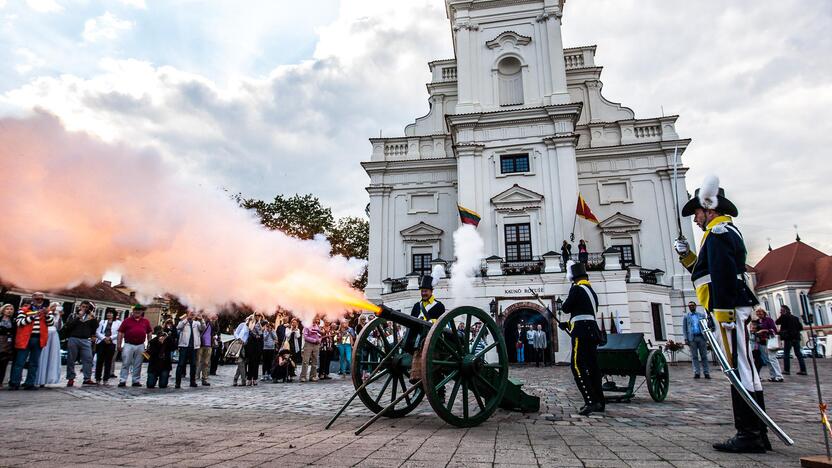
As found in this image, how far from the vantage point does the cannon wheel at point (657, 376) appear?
742cm

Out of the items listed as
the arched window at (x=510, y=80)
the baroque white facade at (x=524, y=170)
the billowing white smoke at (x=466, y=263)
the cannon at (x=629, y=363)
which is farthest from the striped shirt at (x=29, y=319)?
the arched window at (x=510, y=80)

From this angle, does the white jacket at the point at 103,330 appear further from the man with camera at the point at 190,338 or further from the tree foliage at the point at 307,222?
the tree foliage at the point at 307,222

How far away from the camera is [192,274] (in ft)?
24.1

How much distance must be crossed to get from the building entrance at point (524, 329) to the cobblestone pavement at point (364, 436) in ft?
42.4

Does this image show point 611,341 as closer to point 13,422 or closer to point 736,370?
point 736,370

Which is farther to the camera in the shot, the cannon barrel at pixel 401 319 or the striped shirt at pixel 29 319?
the striped shirt at pixel 29 319

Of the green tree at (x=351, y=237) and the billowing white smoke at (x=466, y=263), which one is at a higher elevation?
the green tree at (x=351, y=237)

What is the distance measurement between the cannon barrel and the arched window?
82.0 feet

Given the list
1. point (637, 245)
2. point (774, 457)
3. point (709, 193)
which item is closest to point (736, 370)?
point (774, 457)

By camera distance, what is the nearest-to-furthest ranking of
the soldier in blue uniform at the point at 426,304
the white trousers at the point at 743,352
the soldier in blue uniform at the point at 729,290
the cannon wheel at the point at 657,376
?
the soldier in blue uniform at the point at 729,290, the white trousers at the point at 743,352, the cannon wheel at the point at 657,376, the soldier in blue uniform at the point at 426,304

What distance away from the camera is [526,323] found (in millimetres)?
22109

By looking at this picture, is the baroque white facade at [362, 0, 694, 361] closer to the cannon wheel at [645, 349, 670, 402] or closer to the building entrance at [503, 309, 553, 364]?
the building entrance at [503, 309, 553, 364]

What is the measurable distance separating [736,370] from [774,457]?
79 cm

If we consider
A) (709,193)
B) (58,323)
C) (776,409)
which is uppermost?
(709,193)
